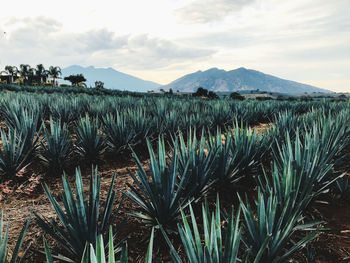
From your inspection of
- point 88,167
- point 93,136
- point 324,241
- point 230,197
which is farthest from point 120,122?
point 324,241

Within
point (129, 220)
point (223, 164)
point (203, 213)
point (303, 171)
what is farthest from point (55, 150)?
point (303, 171)

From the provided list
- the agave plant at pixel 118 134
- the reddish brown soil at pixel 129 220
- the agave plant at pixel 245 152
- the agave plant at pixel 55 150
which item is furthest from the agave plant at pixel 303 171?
the agave plant at pixel 55 150

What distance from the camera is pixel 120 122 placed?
3541mm

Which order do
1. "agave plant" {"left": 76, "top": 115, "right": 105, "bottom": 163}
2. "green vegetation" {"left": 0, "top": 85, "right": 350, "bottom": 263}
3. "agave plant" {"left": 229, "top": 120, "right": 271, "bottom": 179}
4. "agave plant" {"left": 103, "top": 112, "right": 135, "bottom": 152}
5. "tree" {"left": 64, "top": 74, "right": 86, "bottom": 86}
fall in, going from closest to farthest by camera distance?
"green vegetation" {"left": 0, "top": 85, "right": 350, "bottom": 263} → "agave plant" {"left": 229, "top": 120, "right": 271, "bottom": 179} → "agave plant" {"left": 76, "top": 115, "right": 105, "bottom": 163} → "agave plant" {"left": 103, "top": 112, "right": 135, "bottom": 152} → "tree" {"left": 64, "top": 74, "right": 86, "bottom": 86}

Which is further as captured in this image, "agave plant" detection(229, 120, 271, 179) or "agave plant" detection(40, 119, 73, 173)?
"agave plant" detection(40, 119, 73, 173)

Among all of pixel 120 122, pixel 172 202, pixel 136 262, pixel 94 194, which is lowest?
pixel 136 262

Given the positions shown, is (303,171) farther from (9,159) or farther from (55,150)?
(9,159)

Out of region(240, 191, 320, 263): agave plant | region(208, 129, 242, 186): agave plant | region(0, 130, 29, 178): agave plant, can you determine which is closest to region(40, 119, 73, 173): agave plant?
region(0, 130, 29, 178): agave plant

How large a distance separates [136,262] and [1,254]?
30.8 inches

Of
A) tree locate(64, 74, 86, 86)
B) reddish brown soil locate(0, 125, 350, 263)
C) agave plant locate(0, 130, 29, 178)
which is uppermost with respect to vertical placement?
tree locate(64, 74, 86, 86)

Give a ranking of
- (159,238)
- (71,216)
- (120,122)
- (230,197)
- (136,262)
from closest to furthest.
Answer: (71,216), (136,262), (159,238), (230,197), (120,122)

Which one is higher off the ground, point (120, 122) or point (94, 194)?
point (120, 122)

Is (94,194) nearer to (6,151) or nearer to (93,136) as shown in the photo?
(6,151)

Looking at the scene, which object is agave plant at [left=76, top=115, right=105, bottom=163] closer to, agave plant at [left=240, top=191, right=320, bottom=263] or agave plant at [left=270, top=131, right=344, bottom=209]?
agave plant at [left=270, top=131, right=344, bottom=209]
